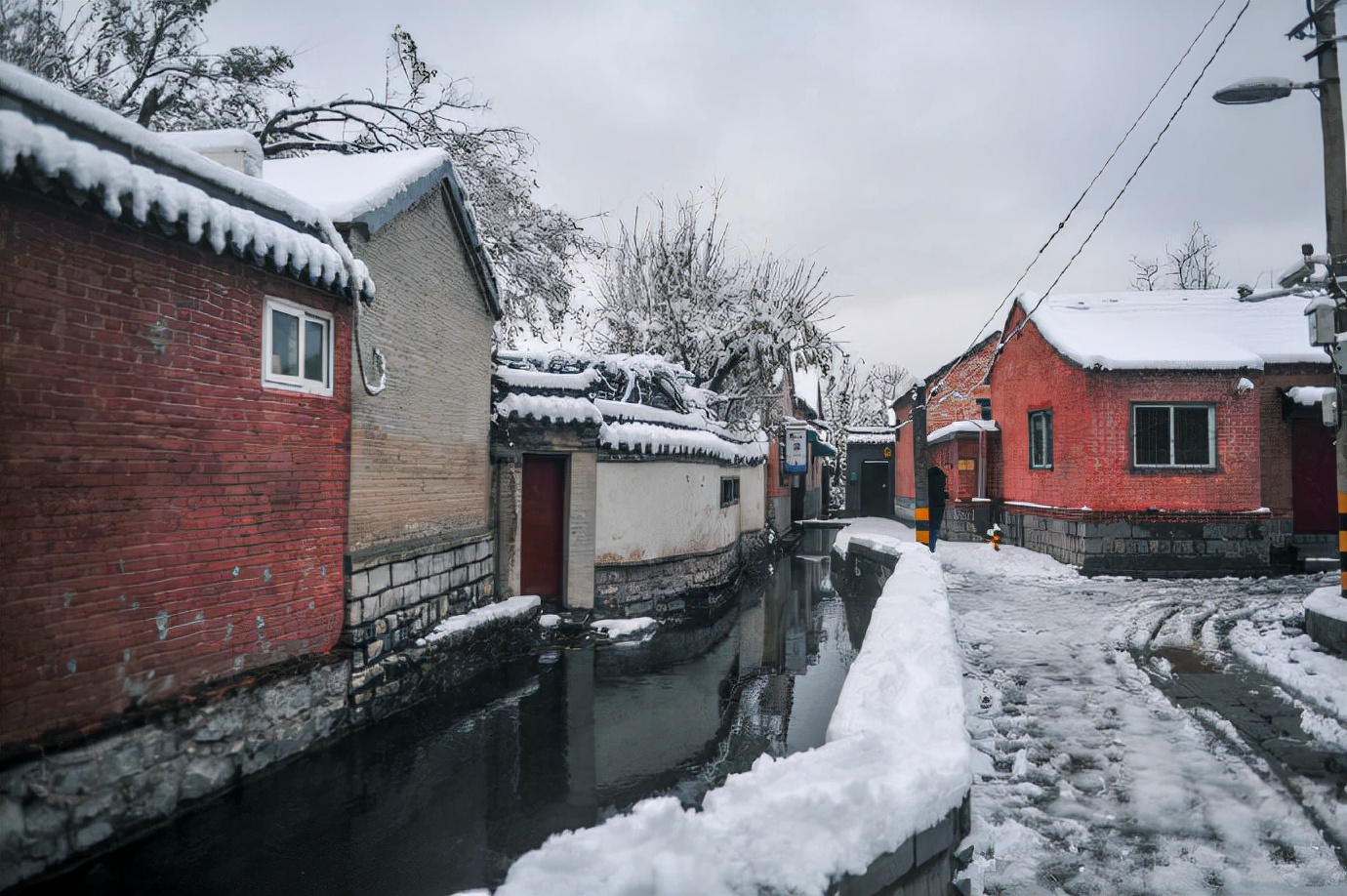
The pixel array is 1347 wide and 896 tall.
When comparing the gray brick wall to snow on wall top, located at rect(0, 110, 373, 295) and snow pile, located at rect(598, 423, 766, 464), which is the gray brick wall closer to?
snow on wall top, located at rect(0, 110, 373, 295)

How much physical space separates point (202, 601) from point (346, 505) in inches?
62.8

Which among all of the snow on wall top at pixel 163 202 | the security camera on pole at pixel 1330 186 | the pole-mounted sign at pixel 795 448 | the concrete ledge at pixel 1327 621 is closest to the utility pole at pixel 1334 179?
the security camera on pole at pixel 1330 186

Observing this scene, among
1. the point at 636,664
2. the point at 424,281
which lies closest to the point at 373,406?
the point at 424,281

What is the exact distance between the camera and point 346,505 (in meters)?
6.43

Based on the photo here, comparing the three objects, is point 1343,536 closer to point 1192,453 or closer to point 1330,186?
point 1330,186

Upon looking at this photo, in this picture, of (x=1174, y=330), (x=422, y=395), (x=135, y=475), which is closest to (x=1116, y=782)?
(x=135, y=475)

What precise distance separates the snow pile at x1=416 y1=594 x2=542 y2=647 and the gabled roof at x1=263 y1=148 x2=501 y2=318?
3901 millimetres

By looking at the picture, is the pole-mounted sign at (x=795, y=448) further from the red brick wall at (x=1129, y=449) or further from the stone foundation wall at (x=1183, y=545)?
the stone foundation wall at (x=1183, y=545)

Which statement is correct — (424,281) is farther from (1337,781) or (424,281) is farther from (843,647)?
(1337,781)

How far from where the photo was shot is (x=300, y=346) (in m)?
5.92

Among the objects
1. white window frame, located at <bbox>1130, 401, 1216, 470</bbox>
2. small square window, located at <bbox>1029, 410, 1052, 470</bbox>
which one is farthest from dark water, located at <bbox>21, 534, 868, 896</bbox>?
small square window, located at <bbox>1029, 410, 1052, 470</bbox>

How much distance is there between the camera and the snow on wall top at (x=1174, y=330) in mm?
12820

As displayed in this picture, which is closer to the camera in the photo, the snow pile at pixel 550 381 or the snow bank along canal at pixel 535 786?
the snow bank along canal at pixel 535 786

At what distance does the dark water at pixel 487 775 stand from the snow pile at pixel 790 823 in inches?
82.5
